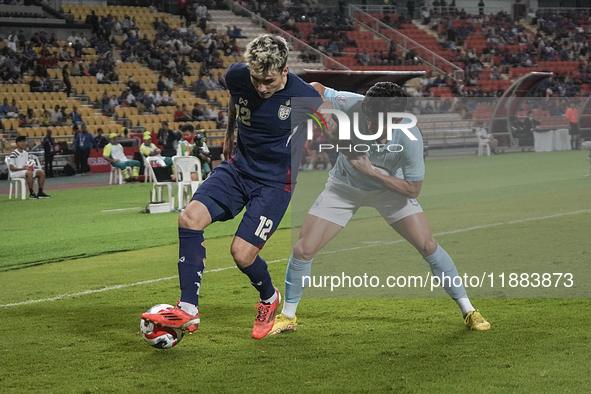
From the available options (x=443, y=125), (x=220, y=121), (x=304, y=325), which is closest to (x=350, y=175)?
(x=304, y=325)

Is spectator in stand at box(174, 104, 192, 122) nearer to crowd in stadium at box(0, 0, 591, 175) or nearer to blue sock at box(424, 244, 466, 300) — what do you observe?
crowd in stadium at box(0, 0, 591, 175)

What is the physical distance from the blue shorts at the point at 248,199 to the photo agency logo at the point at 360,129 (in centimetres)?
71

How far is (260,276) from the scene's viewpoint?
5.26 m

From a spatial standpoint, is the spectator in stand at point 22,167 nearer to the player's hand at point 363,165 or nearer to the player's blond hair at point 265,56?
the player's hand at point 363,165

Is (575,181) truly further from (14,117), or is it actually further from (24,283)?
(14,117)

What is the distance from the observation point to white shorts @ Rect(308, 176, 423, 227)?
552 centimetres

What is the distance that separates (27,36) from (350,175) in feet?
94.1

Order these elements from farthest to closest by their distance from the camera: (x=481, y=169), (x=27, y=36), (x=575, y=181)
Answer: (x=27, y=36) < (x=575, y=181) < (x=481, y=169)

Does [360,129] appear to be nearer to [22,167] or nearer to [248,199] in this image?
[248,199]

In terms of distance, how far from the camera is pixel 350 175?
5.57 m

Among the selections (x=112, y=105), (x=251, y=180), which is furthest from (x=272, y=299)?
(x=112, y=105)

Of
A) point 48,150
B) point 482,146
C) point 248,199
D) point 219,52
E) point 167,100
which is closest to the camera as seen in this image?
point 248,199

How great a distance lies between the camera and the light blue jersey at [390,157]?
550 centimetres

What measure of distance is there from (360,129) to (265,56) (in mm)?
1281
